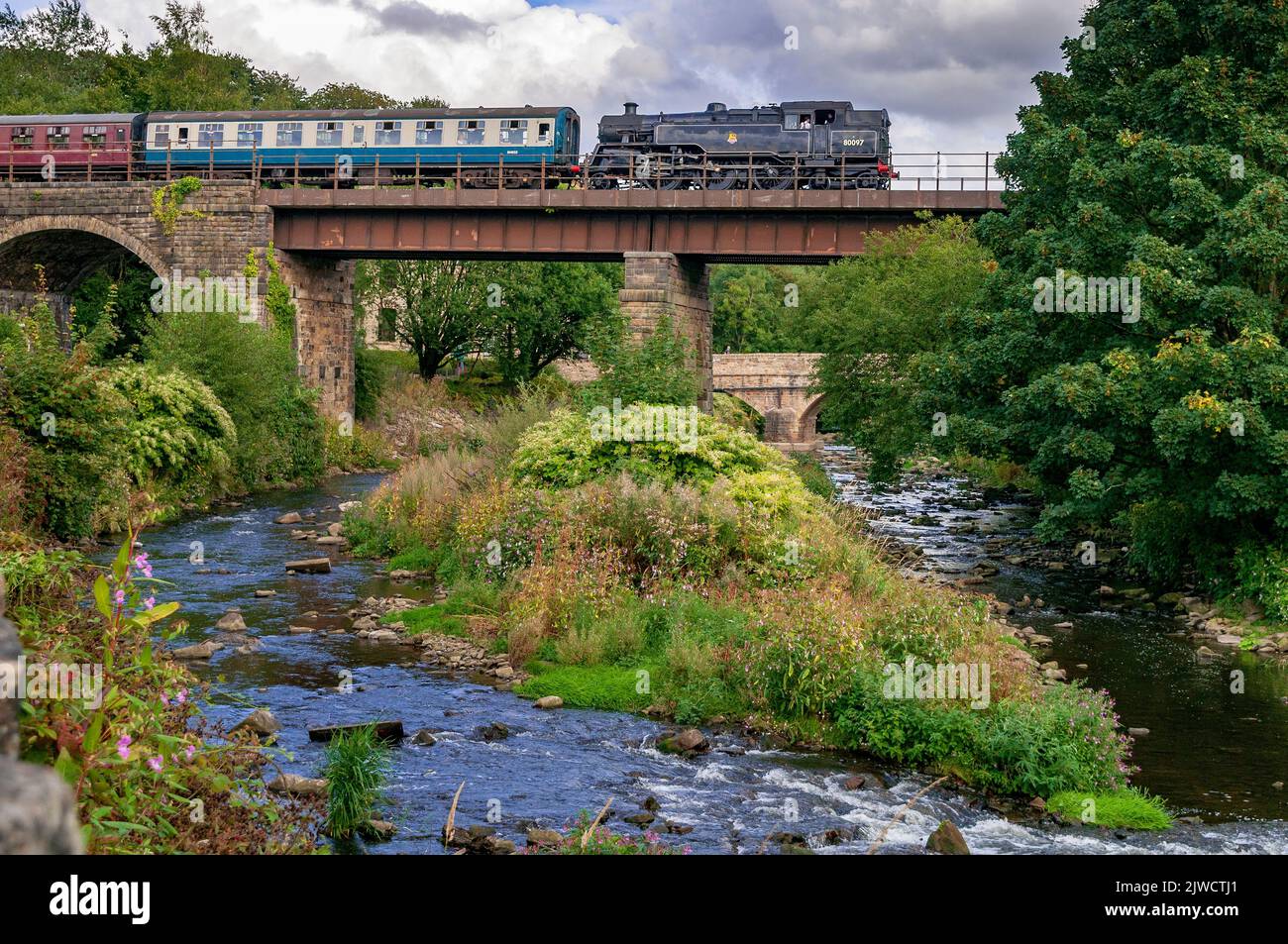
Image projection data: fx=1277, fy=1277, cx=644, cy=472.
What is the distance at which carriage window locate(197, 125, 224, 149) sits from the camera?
147ft

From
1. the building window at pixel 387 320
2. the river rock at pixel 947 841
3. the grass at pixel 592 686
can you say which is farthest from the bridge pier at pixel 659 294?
the river rock at pixel 947 841

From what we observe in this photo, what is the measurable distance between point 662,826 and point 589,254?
3063cm

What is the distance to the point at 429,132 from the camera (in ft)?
143

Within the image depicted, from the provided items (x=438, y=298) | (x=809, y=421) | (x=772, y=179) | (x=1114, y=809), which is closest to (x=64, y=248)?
(x=438, y=298)

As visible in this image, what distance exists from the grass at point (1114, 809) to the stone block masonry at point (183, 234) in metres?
35.3

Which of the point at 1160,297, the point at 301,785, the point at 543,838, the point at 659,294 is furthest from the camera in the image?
the point at 659,294

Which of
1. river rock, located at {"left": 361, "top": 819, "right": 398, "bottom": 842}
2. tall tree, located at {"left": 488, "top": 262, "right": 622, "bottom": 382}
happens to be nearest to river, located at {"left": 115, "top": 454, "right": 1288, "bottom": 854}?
river rock, located at {"left": 361, "top": 819, "right": 398, "bottom": 842}

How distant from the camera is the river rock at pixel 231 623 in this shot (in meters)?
A: 17.6

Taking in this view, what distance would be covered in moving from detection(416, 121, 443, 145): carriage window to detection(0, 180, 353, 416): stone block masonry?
18.5 feet

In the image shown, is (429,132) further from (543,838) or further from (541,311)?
(543,838)

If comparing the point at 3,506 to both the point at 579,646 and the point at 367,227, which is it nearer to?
the point at 579,646

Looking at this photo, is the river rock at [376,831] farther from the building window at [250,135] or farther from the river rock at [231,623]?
the building window at [250,135]

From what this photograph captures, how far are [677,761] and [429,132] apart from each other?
3472 centimetres
